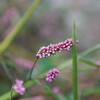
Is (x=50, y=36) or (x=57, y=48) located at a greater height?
(x=50, y=36)

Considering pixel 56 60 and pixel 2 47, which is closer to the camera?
pixel 2 47

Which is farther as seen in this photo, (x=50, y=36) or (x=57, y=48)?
(x=50, y=36)

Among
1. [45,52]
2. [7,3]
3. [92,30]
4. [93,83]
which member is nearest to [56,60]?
[93,83]

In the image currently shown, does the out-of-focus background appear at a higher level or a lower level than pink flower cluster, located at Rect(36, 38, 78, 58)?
higher

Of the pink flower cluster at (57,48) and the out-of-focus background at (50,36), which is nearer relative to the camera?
the pink flower cluster at (57,48)

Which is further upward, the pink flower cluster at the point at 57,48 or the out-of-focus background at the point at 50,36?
the out-of-focus background at the point at 50,36

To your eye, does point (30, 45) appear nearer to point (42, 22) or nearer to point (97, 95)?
point (42, 22)

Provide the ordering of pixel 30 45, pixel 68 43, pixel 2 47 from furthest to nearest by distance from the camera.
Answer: pixel 30 45 < pixel 2 47 < pixel 68 43

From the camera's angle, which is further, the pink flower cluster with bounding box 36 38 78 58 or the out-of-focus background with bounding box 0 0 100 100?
the out-of-focus background with bounding box 0 0 100 100
